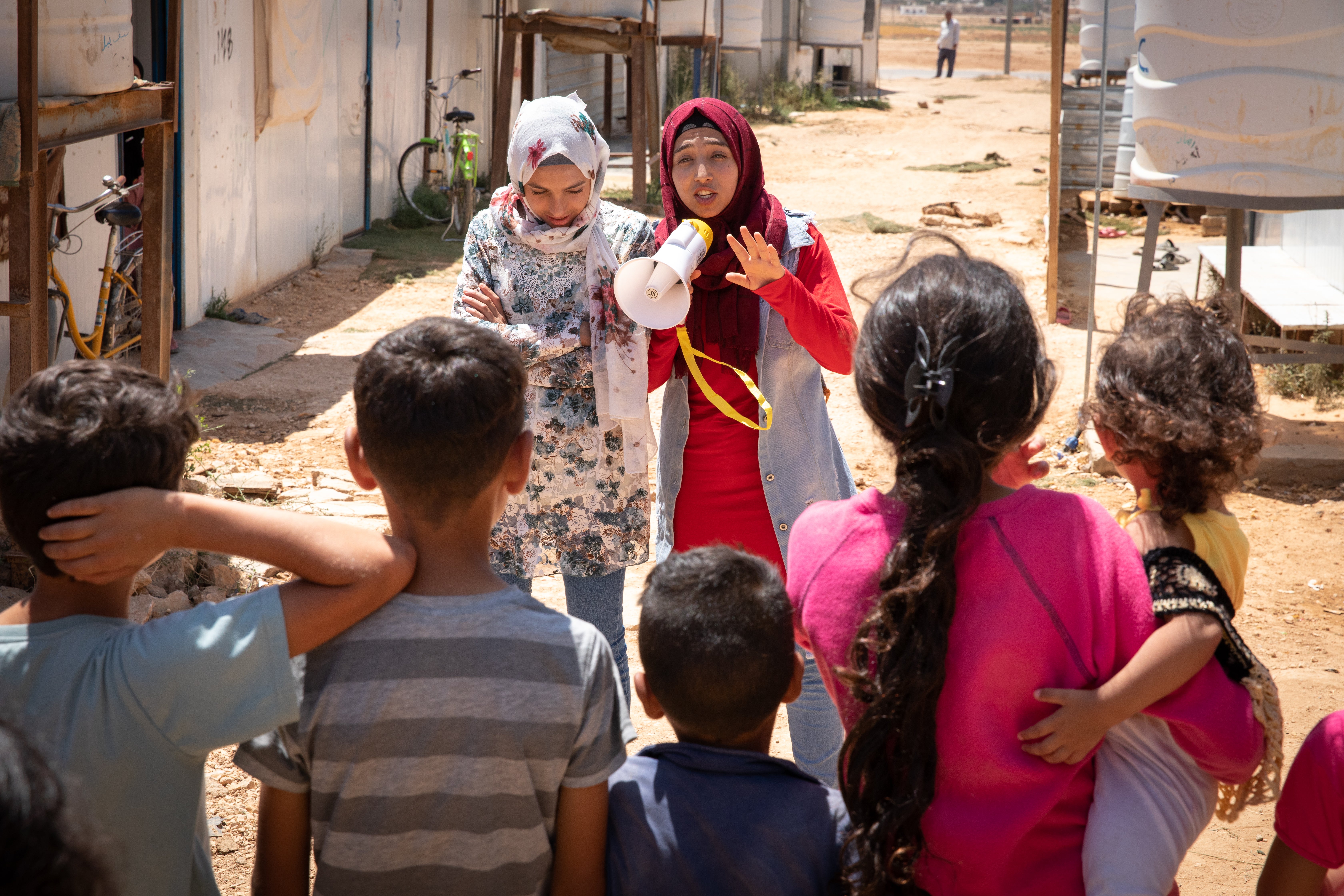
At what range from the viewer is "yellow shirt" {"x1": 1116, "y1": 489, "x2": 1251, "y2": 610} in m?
1.56

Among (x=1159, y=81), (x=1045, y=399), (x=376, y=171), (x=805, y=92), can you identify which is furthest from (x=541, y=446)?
(x=805, y=92)

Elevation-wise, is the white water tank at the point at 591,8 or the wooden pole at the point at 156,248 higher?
the white water tank at the point at 591,8

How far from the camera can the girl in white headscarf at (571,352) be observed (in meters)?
2.46

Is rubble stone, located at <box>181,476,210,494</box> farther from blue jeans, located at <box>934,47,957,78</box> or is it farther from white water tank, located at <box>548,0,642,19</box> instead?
blue jeans, located at <box>934,47,957,78</box>

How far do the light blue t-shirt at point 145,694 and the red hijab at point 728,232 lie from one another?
4.70 ft

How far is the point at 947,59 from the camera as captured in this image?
34.1m

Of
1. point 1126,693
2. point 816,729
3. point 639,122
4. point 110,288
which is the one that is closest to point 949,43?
point 639,122

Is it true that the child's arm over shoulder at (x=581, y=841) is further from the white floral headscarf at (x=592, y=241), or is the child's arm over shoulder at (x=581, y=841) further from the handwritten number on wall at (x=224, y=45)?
the handwritten number on wall at (x=224, y=45)

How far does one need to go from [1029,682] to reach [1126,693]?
11 cm

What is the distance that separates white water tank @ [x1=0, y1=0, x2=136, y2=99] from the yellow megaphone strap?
→ 2314mm

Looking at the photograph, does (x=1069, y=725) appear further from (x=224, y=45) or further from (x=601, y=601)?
(x=224, y=45)

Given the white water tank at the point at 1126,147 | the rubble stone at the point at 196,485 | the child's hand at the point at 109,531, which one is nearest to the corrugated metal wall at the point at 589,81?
the white water tank at the point at 1126,147

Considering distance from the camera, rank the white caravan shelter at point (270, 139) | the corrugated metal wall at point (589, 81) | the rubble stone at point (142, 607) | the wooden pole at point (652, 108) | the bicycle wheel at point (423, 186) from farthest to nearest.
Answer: the corrugated metal wall at point (589, 81) → the bicycle wheel at point (423, 186) → the wooden pole at point (652, 108) → the white caravan shelter at point (270, 139) → the rubble stone at point (142, 607)

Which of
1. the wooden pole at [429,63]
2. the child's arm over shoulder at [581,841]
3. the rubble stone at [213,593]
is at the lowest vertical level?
the rubble stone at [213,593]
